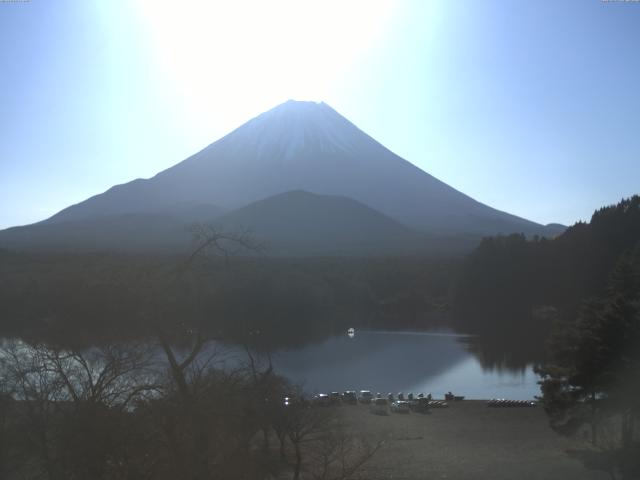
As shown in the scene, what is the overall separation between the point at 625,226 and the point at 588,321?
23234 millimetres

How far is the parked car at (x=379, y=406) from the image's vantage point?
41.9 ft

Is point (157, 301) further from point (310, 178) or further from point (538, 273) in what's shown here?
point (310, 178)

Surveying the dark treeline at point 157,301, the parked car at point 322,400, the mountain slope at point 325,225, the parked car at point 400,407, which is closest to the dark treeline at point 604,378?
the dark treeline at point 157,301

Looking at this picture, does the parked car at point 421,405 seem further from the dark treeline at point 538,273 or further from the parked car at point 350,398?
the dark treeline at point 538,273

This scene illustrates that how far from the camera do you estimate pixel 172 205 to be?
195 ft

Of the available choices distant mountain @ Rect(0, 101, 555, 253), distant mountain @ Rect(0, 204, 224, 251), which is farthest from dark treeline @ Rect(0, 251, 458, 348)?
distant mountain @ Rect(0, 101, 555, 253)

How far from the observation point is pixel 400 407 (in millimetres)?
13086

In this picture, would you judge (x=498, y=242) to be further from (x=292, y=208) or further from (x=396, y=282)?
(x=292, y=208)

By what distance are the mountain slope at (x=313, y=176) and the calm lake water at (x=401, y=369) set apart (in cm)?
4341

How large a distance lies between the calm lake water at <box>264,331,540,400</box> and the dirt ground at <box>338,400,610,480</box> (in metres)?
2.44

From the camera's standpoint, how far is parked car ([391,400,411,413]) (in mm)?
12977

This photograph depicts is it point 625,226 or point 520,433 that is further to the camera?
point 625,226

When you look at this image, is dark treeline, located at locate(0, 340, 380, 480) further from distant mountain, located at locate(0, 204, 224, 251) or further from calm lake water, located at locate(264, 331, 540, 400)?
distant mountain, located at locate(0, 204, 224, 251)

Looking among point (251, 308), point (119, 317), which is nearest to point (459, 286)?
point (251, 308)
